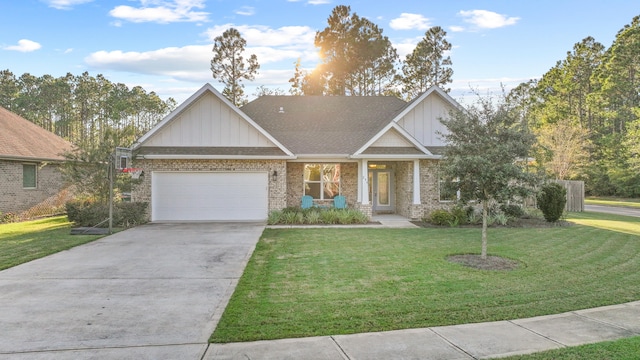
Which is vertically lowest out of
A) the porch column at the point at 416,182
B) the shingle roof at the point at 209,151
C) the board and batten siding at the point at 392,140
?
the porch column at the point at 416,182

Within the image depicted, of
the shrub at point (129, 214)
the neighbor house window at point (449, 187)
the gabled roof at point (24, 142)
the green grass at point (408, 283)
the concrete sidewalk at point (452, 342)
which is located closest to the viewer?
the concrete sidewalk at point (452, 342)

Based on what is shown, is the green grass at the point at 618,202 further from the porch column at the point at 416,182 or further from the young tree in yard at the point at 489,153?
the young tree in yard at the point at 489,153

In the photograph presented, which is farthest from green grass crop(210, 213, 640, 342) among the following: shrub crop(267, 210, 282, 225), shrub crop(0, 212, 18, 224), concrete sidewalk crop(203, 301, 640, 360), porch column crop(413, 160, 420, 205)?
shrub crop(0, 212, 18, 224)

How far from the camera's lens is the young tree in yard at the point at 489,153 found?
27.4 ft

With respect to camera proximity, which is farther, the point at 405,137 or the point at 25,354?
the point at 405,137

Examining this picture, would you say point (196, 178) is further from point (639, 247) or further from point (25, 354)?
point (639, 247)

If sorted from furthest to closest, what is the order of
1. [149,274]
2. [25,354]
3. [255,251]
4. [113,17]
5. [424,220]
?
[424,220], [113,17], [255,251], [149,274], [25,354]

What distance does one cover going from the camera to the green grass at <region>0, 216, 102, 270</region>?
938cm

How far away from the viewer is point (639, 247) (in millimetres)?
10492

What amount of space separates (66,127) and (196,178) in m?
42.9

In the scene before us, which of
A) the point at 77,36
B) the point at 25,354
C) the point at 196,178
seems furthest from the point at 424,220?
the point at 77,36

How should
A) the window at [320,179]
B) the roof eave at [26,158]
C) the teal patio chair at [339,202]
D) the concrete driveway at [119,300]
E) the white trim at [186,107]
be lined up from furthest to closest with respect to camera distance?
the window at [320,179]
the teal patio chair at [339,202]
the roof eave at [26,158]
the white trim at [186,107]
the concrete driveway at [119,300]

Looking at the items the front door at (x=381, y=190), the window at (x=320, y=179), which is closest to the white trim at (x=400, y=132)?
the window at (x=320, y=179)

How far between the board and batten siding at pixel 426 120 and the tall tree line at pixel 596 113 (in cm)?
1553
